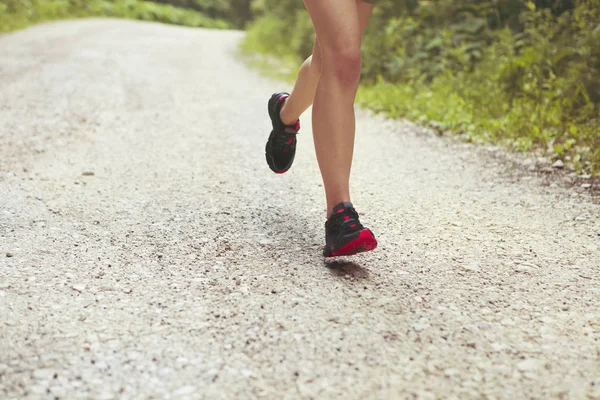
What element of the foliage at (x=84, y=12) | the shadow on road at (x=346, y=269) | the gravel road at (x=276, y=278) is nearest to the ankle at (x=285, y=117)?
the gravel road at (x=276, y=278)

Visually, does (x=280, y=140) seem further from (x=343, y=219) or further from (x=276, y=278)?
(x=276, y=278)

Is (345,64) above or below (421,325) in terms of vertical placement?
above

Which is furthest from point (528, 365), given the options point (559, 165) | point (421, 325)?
point (559, 165)

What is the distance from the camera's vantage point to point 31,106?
18.7ft

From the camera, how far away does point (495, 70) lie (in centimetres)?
593

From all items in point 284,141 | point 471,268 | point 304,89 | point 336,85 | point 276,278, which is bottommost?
point 276,278

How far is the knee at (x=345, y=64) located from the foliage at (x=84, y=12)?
12.9 meters

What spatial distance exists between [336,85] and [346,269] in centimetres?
82

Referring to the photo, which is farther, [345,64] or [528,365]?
[345,64]

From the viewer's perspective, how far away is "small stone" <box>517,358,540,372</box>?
5.37ft

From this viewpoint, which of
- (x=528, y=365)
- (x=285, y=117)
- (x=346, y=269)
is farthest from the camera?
(x=285, y=117)

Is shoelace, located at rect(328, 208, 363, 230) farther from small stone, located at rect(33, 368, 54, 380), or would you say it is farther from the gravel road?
small stone, located at rect(33, 368, 54, 380)

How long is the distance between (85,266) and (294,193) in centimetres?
152

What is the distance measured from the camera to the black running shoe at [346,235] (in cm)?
222
